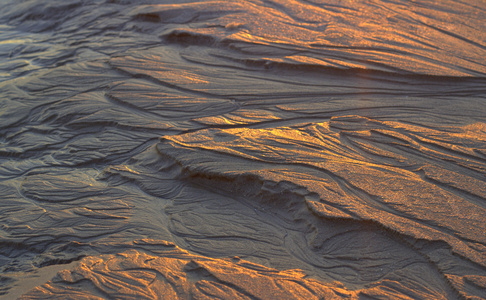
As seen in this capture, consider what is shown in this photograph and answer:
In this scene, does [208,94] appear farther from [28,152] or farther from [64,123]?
[28,152]

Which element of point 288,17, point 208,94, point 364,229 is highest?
point 288,17

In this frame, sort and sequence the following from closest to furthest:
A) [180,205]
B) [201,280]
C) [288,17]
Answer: [201,280] → [180,205] → [288,17]

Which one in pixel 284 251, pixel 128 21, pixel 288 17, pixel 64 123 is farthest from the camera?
pixel 128 21

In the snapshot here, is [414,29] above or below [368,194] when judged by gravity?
above

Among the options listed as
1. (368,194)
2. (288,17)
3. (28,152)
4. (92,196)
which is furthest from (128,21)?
(368,194)

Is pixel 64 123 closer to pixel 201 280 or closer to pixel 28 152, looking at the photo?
pixel 28 152

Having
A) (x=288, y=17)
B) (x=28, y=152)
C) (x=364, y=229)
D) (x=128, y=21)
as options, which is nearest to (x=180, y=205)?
(x=364, y=229)

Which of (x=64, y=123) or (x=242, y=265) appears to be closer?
(x=242, y=265)
